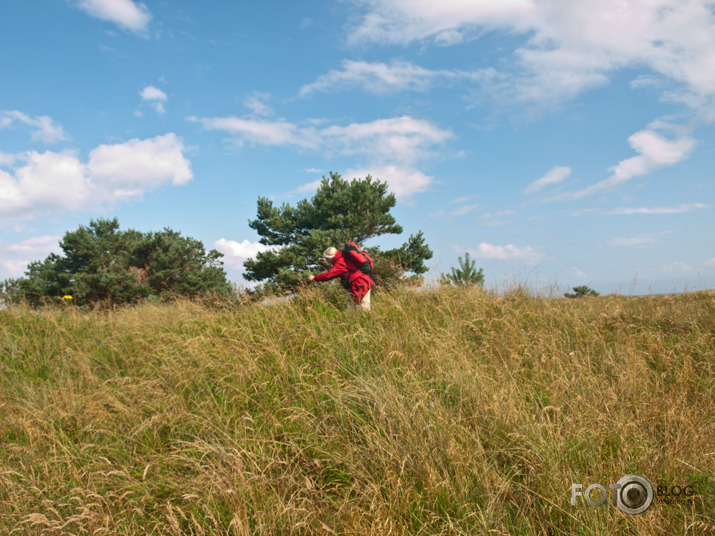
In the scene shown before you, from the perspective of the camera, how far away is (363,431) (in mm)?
2961

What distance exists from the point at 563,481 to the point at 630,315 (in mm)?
5605

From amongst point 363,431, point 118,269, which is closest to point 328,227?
point 118,269

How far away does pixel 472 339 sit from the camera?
5.34 metres

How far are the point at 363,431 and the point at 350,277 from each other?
3709 mm

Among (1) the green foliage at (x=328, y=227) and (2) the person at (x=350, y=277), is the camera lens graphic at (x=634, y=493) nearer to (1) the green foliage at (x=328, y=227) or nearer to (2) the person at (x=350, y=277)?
(2) the person at (x=350, y=277)

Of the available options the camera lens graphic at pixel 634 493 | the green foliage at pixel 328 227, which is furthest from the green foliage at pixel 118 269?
the camera lens graphic at pixel 634 493

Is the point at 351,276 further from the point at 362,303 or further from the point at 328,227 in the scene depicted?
the point at 328,227

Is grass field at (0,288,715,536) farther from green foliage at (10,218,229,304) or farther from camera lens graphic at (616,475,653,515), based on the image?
green foliage at (10,218,229,304)

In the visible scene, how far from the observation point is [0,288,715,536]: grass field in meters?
2.46

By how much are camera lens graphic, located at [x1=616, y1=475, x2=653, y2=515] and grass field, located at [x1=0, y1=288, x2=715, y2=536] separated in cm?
7

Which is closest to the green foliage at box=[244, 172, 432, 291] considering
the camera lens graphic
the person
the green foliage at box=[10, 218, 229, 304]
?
the green foliage at box=[10, 218, 229, 304]

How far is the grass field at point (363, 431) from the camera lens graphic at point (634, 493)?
0.07 metres

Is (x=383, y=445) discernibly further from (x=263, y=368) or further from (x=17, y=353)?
(x=17, y=353)

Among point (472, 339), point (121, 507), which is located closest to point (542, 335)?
point (472, 339)
